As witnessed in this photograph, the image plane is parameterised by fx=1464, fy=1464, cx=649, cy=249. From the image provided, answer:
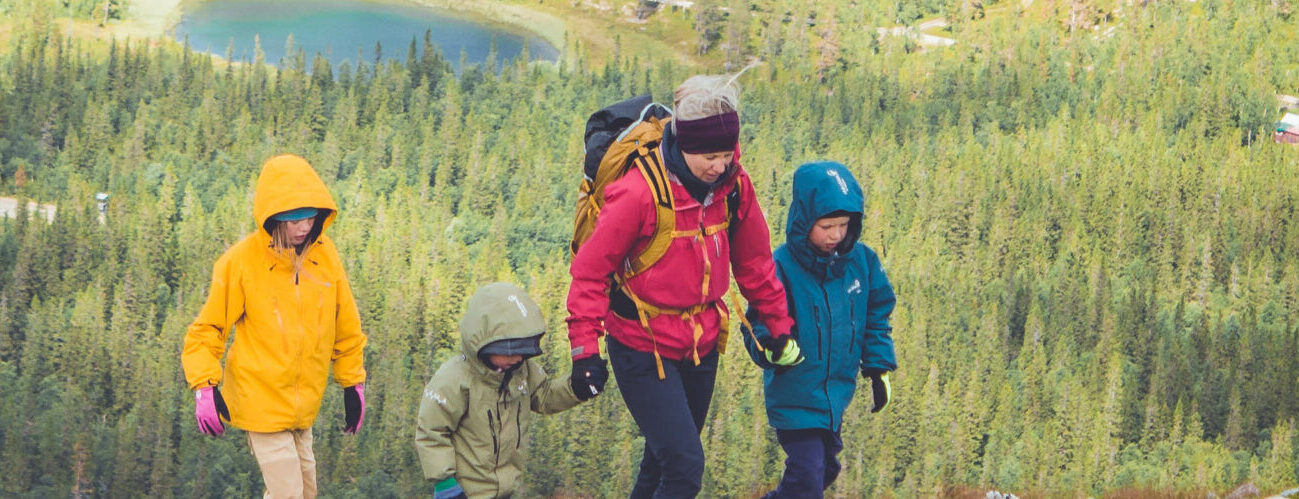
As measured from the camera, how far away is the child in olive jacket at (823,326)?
13.6 m

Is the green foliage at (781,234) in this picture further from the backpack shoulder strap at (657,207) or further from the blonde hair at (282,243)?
the backpack shoulder strap at (657,207)

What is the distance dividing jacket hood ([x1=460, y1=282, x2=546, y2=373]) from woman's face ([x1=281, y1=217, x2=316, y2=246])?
5.32 feet

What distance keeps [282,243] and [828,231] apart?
496cm

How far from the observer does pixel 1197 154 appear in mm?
144375

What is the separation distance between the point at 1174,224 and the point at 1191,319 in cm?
1711

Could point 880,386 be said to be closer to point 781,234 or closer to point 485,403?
point 485,403

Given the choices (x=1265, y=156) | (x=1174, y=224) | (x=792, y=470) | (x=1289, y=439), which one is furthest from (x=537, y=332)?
(x=1265, y=156)

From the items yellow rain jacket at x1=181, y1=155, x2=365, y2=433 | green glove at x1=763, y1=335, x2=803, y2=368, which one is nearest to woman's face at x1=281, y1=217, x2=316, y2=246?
yellow rain jacket at x1=181, y1=155, x2=365, y2=433

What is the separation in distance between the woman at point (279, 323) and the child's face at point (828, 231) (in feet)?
14.2

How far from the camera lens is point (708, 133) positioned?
12070 mm

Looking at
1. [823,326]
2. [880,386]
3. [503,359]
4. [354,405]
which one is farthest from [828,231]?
[354,405]

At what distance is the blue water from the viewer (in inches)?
7283

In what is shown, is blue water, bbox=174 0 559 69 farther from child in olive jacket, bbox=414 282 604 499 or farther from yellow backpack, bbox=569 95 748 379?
child in olive jacket, bbox=414 282 604 499

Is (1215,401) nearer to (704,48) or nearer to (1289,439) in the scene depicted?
(1289,439)
